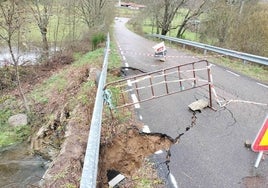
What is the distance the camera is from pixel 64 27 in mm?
27859

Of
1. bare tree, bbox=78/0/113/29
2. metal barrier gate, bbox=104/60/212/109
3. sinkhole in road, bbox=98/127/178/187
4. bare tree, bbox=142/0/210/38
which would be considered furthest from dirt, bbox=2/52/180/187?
bare tree, bbox=142/0/210/38

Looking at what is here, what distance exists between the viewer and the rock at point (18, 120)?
12.3m

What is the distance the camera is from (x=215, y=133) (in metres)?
6.98

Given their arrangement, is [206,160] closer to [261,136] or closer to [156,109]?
[261,136]

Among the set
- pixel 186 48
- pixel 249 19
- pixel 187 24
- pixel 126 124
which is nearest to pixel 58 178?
pixel 126 124

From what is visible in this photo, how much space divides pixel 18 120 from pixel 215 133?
863 cm

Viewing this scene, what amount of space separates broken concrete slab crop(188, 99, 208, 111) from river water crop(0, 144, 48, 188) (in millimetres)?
4424

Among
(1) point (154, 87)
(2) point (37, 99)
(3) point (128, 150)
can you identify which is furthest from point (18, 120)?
(3) point (128, 150)

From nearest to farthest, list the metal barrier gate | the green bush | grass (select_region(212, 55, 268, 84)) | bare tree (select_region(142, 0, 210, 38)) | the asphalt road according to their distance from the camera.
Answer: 1. the asphalt road
2. the metal barrier gate
3. grass (select_region(212, 55, 268, 84))
4. the green bush
5. bare tree (select_region(142, 0, 210, 38))

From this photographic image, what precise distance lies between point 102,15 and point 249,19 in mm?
16652

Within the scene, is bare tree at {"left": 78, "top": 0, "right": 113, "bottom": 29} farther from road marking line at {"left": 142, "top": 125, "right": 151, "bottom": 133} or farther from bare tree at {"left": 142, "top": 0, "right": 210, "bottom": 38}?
road marking line at {"left": 142, "top": 125, "right": 151, "bottom": 133}

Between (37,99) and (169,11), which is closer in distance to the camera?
(37,99)

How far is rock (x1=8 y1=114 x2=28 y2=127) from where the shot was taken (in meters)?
12.3

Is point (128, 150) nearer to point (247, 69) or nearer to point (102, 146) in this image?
point (102, 146)
